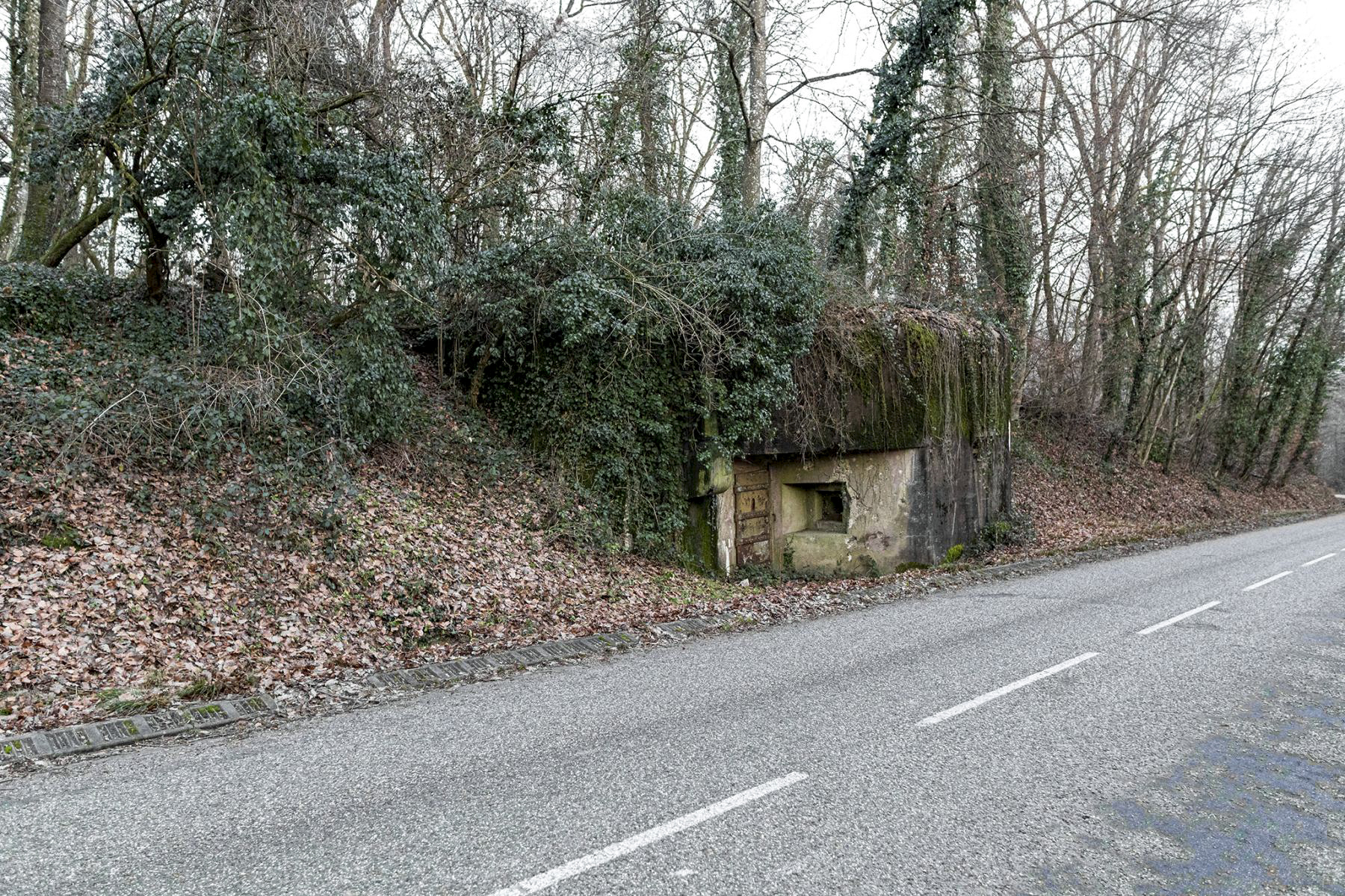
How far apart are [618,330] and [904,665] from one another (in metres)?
6.01

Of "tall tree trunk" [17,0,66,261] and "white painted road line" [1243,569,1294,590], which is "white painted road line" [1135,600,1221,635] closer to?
"white painted road line" [1243,569,1294,590]

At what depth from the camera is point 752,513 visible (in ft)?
39.7

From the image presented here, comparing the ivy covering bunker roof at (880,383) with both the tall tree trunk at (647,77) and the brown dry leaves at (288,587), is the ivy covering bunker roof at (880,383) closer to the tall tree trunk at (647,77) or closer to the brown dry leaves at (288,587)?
the brown dry leaves at (288,587)

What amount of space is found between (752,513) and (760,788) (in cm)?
798

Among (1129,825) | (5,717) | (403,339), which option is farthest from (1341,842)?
(403,339)

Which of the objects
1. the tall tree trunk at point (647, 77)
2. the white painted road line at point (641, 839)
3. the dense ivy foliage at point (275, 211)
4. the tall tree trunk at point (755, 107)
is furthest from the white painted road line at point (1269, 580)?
the dense ivy foliage at point (275, 211)

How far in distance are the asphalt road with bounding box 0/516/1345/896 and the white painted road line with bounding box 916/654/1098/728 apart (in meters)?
0.03

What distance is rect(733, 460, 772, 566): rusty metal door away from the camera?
11.9 metres

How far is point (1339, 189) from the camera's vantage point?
2288cm

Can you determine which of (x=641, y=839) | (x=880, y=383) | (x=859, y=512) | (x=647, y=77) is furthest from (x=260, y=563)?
(x=647, y=77)

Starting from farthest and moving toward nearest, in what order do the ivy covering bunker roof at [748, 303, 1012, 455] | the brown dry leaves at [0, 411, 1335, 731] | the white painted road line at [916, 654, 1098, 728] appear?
the ivy covering bunker roof at [748, 303, 1012, 455], the brown dry leaves at [0, 411, 1335, 731], the white painted road line at [916, 654, 1098, 728]

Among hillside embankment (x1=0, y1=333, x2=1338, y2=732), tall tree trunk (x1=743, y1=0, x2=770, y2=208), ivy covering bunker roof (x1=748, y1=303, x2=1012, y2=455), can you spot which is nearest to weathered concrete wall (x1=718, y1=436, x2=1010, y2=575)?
ivy covering bunker roof (x1=748, y1=303, x2=1012, y2=455)

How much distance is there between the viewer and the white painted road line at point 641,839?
3.26m

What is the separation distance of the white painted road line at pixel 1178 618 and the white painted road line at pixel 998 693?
1.37 meters
